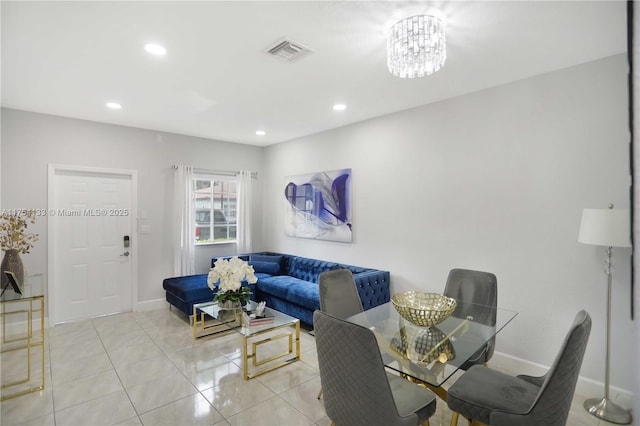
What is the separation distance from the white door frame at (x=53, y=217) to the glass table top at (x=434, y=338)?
3671 millimetres

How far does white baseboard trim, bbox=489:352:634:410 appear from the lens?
249cm

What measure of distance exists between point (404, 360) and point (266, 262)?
369cm

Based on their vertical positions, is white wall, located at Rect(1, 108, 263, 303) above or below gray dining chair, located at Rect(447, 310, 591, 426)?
above

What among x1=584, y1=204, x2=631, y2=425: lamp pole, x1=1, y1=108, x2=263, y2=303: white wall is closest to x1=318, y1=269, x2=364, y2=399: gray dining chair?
x1=584, y1=204, x2=631, y2=425: lamp pole

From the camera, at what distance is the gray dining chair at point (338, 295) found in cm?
254

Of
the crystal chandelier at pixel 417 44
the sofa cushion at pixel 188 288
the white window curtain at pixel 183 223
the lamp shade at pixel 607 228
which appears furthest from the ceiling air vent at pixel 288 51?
the white window curtain at pixel 183 223

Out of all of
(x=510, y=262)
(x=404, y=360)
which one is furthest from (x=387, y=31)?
(x=510, y=262)

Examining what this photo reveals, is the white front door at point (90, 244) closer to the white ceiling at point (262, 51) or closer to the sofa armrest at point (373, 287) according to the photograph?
the white ceiling at point (262, 51)

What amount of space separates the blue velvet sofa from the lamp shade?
202 centimetres

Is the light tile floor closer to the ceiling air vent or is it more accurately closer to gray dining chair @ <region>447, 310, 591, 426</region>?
gray dining chair @ <region>447, 310, 591, 426</region>

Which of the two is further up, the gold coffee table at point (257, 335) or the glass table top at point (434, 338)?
Answer: the glass table top at point (434, 338)

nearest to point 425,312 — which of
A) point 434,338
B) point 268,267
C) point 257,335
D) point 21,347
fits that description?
point 434,338

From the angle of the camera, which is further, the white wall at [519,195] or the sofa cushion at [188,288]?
the sofa cushion at [188,288]

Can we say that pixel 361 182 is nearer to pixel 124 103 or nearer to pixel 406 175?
pixel 406 175
